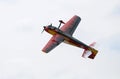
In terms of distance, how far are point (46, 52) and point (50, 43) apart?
151 inches

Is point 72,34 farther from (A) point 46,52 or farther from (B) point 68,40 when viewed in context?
(A) point 46,52

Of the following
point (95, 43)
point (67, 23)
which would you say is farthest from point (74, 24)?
point (95, 43)

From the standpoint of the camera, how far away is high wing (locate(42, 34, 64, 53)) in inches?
4803

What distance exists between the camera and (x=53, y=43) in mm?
124188

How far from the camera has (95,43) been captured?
411 ft

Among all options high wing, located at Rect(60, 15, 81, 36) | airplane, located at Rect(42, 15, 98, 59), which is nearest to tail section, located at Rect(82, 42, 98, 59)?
airplane, located at Rect(42, 15, 98, 59)

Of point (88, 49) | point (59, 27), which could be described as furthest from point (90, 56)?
point (59, 27)

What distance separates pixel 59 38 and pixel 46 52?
7.55m

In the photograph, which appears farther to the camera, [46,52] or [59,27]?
[59,27]

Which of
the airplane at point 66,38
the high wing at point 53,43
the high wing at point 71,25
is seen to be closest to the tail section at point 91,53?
the airplane at point 66,38

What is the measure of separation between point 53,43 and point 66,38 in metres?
4.80

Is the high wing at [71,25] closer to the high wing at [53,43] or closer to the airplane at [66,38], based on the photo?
the airplane at [66,38]

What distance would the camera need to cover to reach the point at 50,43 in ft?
407

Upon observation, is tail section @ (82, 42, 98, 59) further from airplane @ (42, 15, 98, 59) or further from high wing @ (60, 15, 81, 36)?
high wing @ (60, 15, 81, 36)
